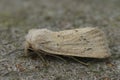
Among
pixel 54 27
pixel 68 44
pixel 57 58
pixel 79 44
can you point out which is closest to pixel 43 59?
pixel 57 58

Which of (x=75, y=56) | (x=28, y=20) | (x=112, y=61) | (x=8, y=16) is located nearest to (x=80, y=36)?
(x=75, y=56)

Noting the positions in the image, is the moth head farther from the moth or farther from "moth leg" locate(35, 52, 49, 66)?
"moth leg" locate(35, 52, 49, 66)

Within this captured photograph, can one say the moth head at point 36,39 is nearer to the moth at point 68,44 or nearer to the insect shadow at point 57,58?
the moth at point 68,44

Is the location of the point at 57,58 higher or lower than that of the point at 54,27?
lower

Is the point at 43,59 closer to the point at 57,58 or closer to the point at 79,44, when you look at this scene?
the point at 57,58

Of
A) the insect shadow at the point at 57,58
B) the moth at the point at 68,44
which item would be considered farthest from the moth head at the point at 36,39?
the insect shadow at the point at 57,58

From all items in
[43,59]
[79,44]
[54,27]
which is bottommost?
[43,59]

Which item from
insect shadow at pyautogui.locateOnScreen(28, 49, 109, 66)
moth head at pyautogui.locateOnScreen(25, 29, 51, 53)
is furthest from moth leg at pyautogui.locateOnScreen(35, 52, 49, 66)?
moth head at pyautogui.locateOnScreen(25, 29, 51, 53)
